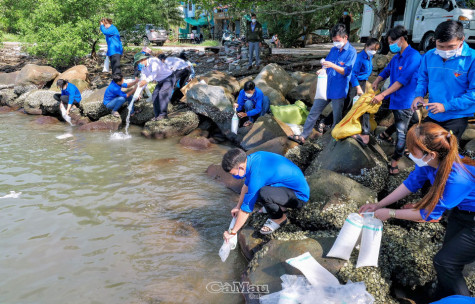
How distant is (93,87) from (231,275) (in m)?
9.86

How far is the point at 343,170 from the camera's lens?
464 cm

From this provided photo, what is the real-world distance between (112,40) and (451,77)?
8807 millimetres

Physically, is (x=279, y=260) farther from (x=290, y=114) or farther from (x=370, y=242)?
(x=290, y=114)

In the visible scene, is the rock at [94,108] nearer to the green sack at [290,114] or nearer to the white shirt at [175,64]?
the white shirt at [175,64]

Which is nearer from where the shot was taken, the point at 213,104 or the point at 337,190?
the point at 337,190

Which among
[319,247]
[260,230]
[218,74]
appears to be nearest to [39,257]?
[260,230]

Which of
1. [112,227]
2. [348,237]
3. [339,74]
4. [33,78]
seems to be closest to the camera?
[348,237]

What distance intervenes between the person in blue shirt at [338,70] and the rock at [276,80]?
10.4 feet

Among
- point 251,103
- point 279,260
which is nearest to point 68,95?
point 251,103

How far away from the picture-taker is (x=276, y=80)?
8.70m

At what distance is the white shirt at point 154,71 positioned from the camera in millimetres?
8281

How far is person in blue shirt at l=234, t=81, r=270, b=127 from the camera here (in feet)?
24.2

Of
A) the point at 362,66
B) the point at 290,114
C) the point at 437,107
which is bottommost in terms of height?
the point at 290,114

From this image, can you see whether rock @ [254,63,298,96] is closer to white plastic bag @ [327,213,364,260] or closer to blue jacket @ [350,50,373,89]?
blue jacket @ [350,50,373,89]
